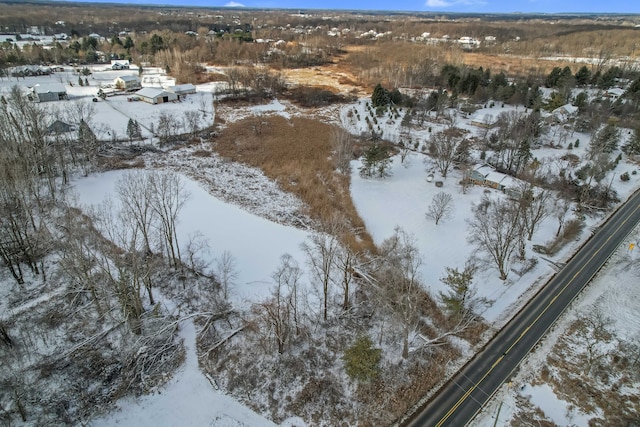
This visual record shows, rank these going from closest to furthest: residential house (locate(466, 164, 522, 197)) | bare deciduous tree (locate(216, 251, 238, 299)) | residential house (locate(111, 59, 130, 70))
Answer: bare deciduous tree (locate(216, 251, 238, 299)), residential house (locate(466, 164, 522, 197)), residential house (locate(111, 59, 130, 70))

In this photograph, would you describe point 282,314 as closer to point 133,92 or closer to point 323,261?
point 323,261

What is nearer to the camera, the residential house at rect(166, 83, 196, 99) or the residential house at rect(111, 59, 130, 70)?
the residential house at rect(166, 83, 196, 99)

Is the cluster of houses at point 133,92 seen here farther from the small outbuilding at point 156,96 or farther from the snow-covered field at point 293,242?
the snow-covered field at point 293,242

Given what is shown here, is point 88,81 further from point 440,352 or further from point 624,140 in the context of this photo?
point 624,140

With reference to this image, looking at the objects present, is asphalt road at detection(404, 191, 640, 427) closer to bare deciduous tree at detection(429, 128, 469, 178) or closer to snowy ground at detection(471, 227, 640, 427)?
snowy ground at detection(471, 227, 640, 427)

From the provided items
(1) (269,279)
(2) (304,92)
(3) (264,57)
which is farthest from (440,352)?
(3) (264,57)

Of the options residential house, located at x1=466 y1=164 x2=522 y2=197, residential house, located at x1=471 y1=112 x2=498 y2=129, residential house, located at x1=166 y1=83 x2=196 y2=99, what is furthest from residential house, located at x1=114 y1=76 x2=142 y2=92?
residential house, located at x1=466 y1=164 x2=522 y2=197

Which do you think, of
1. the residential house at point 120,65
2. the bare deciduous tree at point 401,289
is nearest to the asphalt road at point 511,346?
the bare deciduous tree at point 401,289
